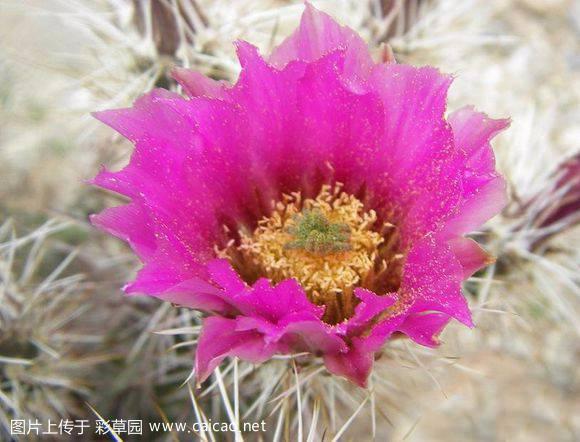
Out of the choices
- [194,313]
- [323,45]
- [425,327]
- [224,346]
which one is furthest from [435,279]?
[194,313]

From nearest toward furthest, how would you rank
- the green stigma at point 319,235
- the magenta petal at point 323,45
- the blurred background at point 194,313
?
1. the magenta petal at point 323,45
2. the green stigma at point 319,235
3. the blurred background at point 194,313

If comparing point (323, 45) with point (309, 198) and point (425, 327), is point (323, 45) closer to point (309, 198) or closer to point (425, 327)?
point (309, 198)

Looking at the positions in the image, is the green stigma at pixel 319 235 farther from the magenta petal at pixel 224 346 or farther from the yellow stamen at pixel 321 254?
the magenta petal at pixel 224 346

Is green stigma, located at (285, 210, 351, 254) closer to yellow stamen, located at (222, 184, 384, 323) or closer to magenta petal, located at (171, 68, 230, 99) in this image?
yellow stamen, located at (222, 184, 384, 323)

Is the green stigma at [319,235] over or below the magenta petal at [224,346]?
over

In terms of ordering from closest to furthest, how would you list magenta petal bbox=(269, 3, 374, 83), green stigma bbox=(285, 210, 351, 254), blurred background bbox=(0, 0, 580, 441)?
magenta petal bbox=(269, 3, 374, 83)
green stigma bbox=(285, 210, 351, 254)
blurred background bbox=(0, 0, 580, 441)

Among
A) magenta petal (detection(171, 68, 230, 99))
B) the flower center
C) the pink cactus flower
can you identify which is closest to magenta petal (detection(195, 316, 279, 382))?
the pink cactus flower

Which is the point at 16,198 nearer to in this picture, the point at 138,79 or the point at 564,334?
the point at 138,79

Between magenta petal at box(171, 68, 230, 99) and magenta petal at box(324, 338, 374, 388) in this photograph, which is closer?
magenta petal at box(324, 338, 374, 388)

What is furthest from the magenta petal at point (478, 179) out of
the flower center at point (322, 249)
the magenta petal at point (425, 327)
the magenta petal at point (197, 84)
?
the magenta petal at point (197, 84)
